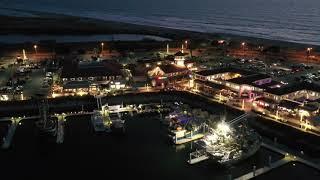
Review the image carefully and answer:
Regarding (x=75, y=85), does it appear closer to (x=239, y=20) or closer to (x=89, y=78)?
(x=89, y=78)

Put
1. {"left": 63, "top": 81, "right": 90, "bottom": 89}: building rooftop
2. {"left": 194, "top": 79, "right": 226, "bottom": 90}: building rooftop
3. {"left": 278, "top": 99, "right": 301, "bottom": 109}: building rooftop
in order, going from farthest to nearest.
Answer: {"left": 63, "top": 81, "right": 90, "bottom": 89}: building rooftop, {"left": 194, "top": 79, "right": 226, "bottom": 90}: building rooftop, {"left": 278, "top": 99, "right": 301, "bottom": 109}: building rooftop

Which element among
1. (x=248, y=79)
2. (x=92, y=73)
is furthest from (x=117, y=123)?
(x=248, y=79)

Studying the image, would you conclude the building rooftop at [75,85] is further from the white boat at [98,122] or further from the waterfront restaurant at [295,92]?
the waterfront restaurant at [295,92]

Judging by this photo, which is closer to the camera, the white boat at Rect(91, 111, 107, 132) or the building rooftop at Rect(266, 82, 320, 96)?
the white boat at Rect(91, 111, 107, 132)

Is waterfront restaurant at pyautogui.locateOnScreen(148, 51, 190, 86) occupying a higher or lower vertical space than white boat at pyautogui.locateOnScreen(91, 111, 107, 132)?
higher

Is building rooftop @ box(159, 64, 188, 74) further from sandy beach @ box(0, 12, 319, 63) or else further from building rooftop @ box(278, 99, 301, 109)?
sandy beach @ box(0, 12, 319, 63)

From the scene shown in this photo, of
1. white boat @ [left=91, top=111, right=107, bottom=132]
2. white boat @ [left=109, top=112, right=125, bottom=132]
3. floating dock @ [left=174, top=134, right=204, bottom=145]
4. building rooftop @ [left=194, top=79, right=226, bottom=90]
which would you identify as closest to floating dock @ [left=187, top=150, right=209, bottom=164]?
floating dock @ [left=174, top=134, right=204, bottom=145]

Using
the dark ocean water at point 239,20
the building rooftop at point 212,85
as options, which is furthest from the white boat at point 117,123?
the dark ocean water at point 239,20

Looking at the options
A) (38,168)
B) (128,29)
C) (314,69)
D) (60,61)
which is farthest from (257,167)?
(128,29)
